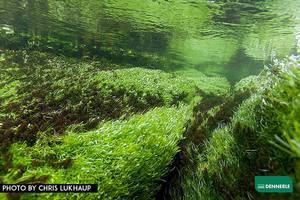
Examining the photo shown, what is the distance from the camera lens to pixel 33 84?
6.97m

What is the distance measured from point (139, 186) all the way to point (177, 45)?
18600 millimetres

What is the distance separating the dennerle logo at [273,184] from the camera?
6.89ft

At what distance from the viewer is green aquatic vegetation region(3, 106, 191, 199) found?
2.68 meters

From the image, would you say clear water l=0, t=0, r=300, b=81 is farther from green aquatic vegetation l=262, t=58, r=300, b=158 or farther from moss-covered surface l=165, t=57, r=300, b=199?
green aquatic vegetation l=262, t=58, r=300, b=158

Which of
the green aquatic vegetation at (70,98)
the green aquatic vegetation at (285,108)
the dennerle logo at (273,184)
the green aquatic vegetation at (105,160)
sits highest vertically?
the green aquatic vegetation at (285,108)

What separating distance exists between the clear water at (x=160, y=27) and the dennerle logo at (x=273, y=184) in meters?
9.81

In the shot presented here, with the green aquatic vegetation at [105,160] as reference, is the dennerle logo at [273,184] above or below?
above

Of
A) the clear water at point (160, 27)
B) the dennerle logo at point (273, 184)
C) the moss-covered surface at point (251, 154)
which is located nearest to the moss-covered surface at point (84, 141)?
the moss-covered surface at point (251, 154)

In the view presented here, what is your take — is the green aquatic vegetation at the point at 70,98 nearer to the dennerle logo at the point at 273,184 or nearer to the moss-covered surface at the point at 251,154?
the moss-covered surface at the point at 251,154

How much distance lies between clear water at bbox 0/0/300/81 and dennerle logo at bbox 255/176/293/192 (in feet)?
32.2

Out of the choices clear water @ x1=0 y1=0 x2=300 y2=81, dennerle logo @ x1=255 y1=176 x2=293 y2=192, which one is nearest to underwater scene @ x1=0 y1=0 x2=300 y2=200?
dennerle logo @ x1=255 y1=176 x2=293 y2=192

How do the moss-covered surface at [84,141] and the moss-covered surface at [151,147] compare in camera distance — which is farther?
the moss-covered surface at [84,141]

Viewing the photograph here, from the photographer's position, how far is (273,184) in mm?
2256

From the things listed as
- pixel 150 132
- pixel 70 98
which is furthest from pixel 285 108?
pixel 70 98
